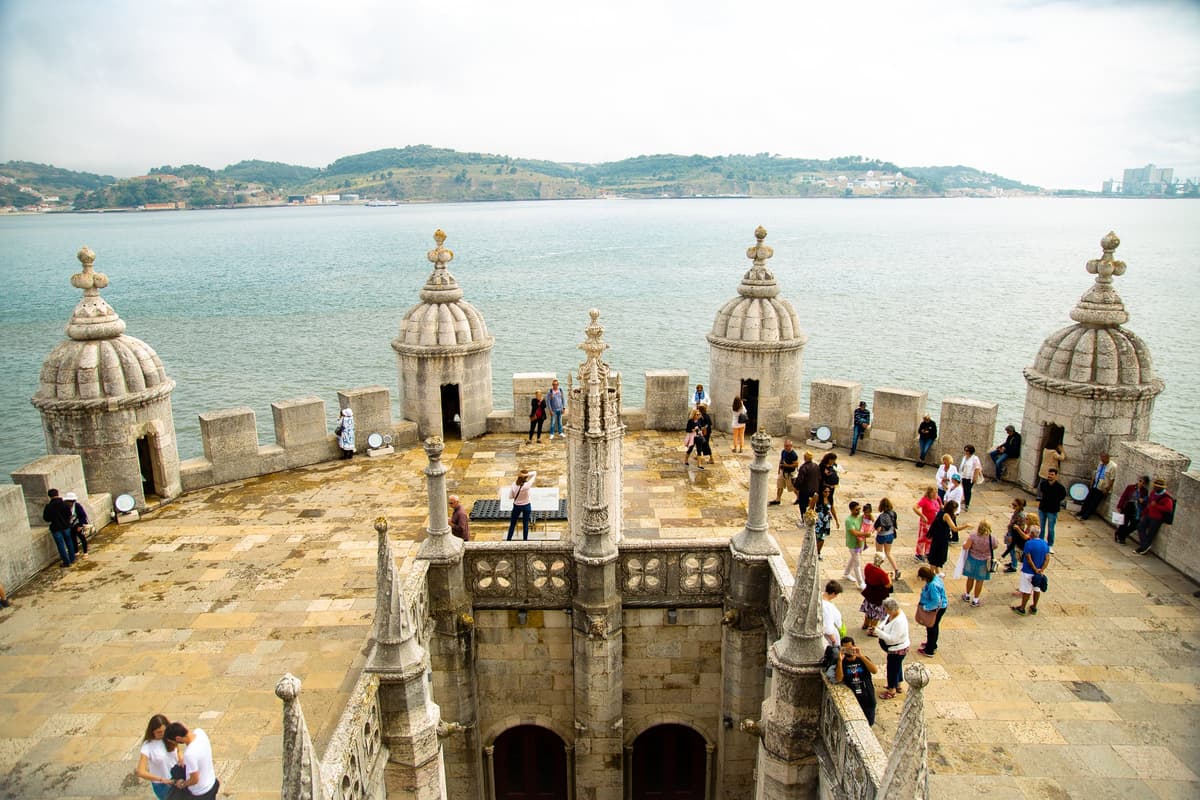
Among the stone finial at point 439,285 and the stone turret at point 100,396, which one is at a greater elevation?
the stone finial at point 439,285

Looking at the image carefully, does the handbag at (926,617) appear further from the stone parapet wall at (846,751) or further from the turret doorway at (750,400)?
the turret doorway at (750,400)

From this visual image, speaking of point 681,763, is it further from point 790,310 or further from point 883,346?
point 883,346

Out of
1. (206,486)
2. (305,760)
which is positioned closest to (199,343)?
(206,486)

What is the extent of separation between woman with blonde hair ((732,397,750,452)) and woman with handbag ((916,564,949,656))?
6.95 meters

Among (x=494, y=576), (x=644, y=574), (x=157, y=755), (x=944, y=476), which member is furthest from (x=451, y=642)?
(x=944, y=476)

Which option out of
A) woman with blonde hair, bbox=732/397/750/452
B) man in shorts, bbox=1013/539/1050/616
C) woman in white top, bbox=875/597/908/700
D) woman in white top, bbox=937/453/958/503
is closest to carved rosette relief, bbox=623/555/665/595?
woman in white top, bbox=875/597/908/700

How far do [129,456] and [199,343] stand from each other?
135 ft

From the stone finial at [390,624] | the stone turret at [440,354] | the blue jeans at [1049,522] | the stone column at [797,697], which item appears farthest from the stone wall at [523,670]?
the blue jeans at [1049,522]

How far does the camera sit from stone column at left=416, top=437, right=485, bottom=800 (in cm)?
1040

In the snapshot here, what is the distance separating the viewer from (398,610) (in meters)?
8.21

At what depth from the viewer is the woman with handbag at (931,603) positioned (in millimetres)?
9320

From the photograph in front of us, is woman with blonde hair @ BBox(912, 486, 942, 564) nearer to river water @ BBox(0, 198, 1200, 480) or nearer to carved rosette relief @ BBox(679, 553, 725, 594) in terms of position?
carved rosette relief @ BBox(679, 553, 725, 594)

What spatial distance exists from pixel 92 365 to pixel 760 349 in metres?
11.6

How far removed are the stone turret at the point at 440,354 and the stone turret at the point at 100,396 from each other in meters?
4.46
